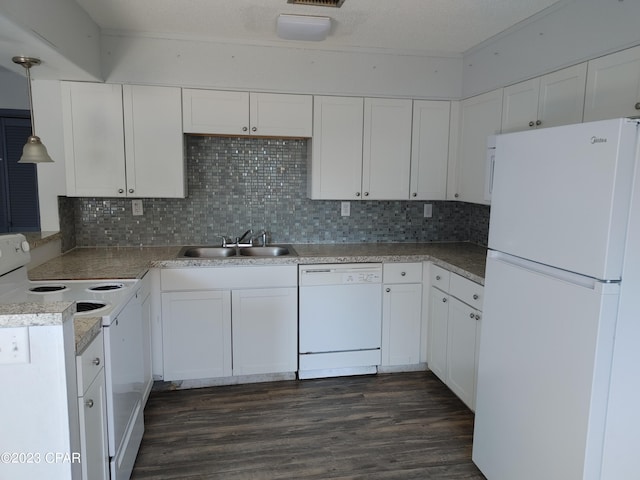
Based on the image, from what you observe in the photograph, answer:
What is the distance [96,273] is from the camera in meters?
2.46

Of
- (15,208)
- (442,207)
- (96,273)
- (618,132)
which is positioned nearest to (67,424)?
(96,273)

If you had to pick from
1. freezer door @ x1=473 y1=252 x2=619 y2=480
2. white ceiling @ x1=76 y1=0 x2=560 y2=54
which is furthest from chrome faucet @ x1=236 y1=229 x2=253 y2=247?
freezer door @ x1=473 y1=252 x2=619 y2=480

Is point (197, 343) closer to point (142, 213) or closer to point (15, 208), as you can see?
point (142, 213)

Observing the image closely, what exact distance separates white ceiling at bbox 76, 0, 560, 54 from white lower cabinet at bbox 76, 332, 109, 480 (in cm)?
194

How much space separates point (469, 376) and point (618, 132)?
1766mm

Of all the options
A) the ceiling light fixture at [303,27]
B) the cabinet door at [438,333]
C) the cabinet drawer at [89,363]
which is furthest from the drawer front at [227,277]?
the ceiling light fixture at [303,27]

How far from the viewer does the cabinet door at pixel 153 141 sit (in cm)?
301

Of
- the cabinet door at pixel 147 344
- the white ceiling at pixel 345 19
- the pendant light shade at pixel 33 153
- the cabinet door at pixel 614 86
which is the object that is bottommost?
the cabinet door at pixel 147 344

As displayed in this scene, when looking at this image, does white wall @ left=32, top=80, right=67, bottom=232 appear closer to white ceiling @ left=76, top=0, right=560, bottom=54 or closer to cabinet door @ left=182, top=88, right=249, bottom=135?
white ceiling @ left=76, top=0, right=560, bottom=54

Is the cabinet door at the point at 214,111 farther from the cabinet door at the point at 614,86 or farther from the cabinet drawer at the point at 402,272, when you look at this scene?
the cabinet door at the point at 614,86

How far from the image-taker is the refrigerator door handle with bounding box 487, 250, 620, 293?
1.42m

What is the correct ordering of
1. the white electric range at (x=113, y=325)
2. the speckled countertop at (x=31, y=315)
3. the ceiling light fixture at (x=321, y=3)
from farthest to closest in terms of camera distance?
the ceiling light fixture at (x=321, y=3) < the white electric range at (x=113, y=325) < the speckled countertop at (x=31, y=315)

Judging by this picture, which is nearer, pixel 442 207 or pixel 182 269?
pixel 182 269

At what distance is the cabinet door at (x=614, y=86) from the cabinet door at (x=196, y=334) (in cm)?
241
